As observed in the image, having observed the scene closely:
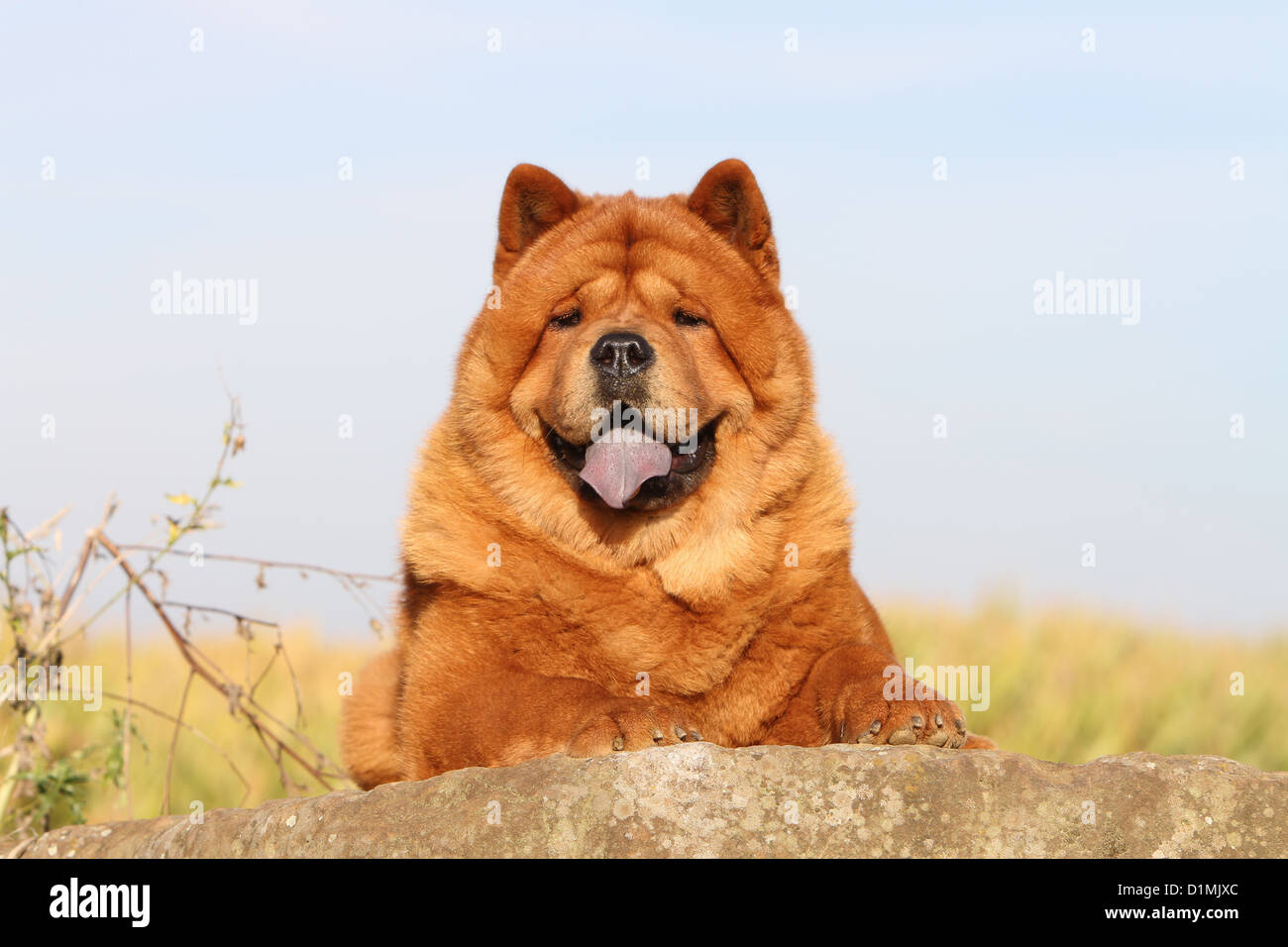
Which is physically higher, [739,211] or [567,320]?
[739,211]

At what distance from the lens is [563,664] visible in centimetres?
405

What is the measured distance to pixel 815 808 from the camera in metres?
3.30

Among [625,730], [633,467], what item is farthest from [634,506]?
[625,730]

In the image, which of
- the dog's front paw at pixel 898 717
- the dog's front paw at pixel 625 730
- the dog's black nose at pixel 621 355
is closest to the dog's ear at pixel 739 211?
the dog's black nose at pixel 621 355

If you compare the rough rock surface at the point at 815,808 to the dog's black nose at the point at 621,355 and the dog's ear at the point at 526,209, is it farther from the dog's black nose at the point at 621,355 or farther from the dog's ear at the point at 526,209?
the dog's ear at the point at 526,209

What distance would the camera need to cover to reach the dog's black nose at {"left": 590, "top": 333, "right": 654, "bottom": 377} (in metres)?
4.02

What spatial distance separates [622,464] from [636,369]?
34cm

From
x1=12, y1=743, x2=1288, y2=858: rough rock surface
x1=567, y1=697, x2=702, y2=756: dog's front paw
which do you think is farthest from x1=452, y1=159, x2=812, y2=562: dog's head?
x1=12, y1=743, x2=1288, y2=858: rough rock surface

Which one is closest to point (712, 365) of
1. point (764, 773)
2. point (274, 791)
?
point (764, 773)

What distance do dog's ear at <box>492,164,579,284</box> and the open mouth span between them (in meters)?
0.85

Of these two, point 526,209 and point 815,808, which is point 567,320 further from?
point 815,808

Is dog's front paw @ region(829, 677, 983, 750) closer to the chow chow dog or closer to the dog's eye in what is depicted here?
the chow chow dog

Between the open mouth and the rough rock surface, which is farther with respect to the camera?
the open mouth
